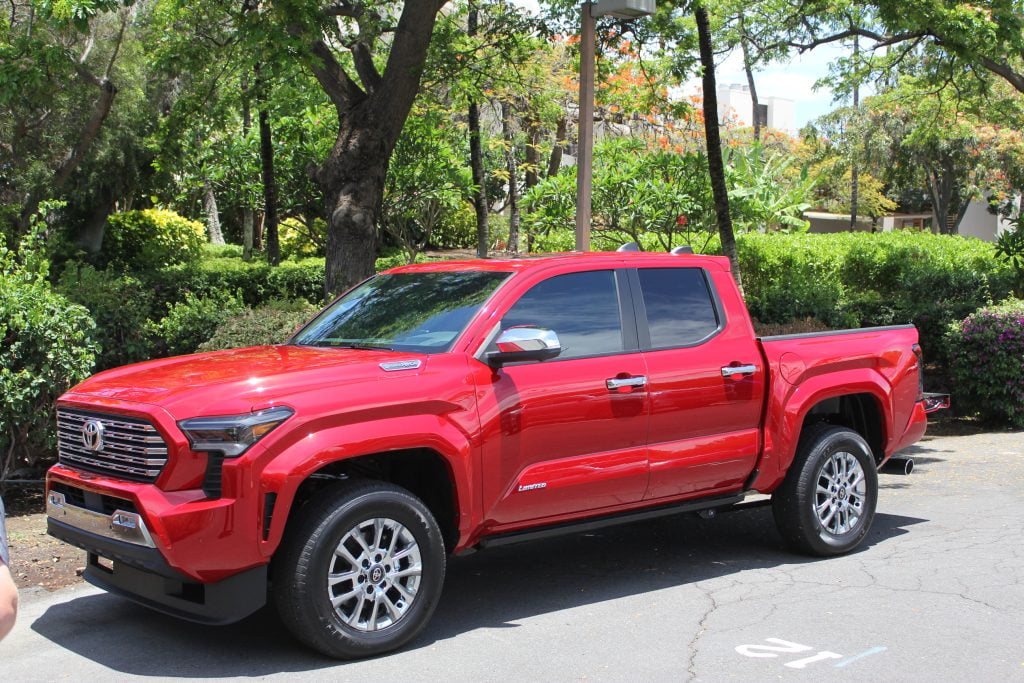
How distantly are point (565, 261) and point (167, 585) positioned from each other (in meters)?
2.75

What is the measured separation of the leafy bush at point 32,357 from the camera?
743 cm

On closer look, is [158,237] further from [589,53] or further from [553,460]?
[553,460]

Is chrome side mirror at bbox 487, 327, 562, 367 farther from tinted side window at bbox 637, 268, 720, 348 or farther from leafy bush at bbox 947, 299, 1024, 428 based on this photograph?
leafy bush at bbox 947, 299, 1024, 428

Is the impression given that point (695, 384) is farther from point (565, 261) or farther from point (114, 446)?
point (114, 446)

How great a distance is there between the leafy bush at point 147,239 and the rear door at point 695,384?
787 inches

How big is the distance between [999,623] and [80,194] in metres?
20.4

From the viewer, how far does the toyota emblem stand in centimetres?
507

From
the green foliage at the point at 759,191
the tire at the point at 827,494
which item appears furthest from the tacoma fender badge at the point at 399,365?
the green foliage at the point at 759,191

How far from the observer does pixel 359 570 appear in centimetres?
499

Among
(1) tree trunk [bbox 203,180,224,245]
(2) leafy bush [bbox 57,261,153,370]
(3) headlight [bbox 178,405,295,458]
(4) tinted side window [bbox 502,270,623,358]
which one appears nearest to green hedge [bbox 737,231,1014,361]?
(4) tinted side window [bbox 502,270,623,358]

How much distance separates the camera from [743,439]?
642cm

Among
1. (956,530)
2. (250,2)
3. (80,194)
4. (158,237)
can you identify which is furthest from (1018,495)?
(158,237)

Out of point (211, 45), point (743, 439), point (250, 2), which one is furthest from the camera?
point (211, 45)

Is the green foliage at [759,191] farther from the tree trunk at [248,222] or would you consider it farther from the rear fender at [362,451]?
the rear fender at [362,451]
